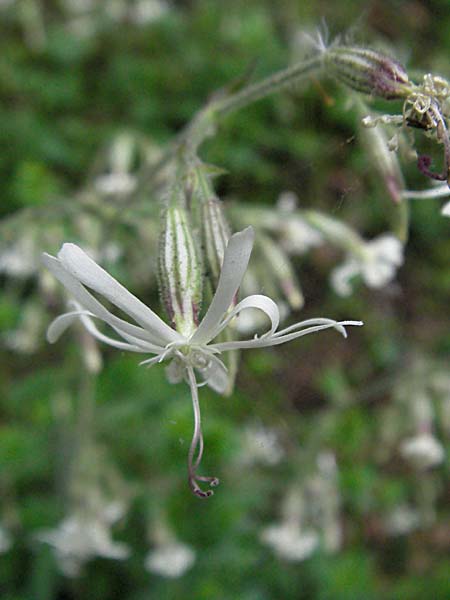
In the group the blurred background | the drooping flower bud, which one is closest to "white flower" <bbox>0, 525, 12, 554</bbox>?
the blurred background

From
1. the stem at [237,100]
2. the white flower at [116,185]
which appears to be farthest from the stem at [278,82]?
the white flower at [116,185]

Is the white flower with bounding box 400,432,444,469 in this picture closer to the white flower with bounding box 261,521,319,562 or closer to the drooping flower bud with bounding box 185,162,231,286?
the white flower with bounding box 261,521,319,562

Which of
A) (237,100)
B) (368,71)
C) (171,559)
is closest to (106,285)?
(368,71)

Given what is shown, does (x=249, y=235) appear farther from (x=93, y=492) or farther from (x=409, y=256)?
A: (x=409, y=256)

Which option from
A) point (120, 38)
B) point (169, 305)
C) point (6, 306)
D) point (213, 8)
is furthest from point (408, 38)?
point (169, 305)

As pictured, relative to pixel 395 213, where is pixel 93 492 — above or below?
below

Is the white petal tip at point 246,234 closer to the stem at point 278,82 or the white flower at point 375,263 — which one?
the stem at point 278,82

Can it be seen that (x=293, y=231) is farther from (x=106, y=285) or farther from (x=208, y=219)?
(x=106, y=285)
